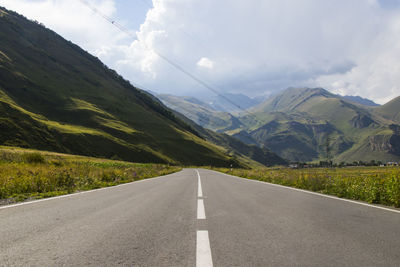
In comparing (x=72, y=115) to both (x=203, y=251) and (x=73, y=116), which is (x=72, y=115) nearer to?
(x=73, y=116)

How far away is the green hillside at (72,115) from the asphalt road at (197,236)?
69.5 meters

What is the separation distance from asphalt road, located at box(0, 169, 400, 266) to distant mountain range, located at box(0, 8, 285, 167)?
69.3 meters

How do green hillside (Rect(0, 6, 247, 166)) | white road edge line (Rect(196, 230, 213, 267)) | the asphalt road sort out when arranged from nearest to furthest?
1. white road edge line (Rect(196, 230, 213, 267))
2. the asphalt road
3. green hillside (Rect(0, 6, 247, 166))

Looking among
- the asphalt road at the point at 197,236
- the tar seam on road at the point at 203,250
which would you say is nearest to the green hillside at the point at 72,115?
the asphalt road at the point at 197,236

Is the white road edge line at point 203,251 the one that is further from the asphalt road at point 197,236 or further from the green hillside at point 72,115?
the green hillside at point 72,115

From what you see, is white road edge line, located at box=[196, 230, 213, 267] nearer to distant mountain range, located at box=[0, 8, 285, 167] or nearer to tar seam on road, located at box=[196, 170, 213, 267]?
tar seam on road, located at box=[196, 170, 213, 267]

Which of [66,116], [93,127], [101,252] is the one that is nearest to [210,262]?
[101,252]

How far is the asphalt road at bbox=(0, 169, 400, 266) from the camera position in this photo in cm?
Result: 371

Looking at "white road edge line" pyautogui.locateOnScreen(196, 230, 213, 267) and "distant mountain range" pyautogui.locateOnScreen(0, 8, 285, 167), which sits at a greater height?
"distant mountain range" pyautogui.locateOnScreen(0, 8, 285, 167)

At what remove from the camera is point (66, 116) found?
121 metres

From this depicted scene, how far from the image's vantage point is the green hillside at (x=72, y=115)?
79.4 m

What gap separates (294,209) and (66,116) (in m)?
130

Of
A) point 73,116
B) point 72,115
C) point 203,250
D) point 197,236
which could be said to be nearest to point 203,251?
point 203,250

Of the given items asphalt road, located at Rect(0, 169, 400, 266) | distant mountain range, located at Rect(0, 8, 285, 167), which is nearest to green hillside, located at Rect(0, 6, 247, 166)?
distant mountain range, located at Rect(0, 8, 285, 167)
